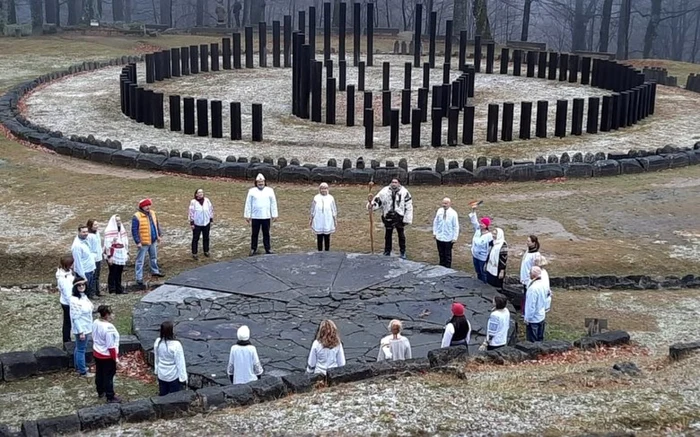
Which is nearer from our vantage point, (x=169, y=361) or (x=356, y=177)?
(x=169, y=361)

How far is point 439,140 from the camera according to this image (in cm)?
2427

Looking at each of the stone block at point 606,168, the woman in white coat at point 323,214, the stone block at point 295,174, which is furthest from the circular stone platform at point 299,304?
the stone block at point 606,168

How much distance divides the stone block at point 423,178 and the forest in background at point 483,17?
27958 mm

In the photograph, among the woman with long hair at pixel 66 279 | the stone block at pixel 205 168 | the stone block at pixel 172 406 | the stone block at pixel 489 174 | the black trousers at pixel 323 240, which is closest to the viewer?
the stone block at pixel 172 406

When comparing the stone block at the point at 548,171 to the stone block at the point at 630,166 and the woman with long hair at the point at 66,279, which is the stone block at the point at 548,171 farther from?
the woman with long hair at the point at 66,279

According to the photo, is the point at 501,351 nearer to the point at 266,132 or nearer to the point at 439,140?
the point at 439,140

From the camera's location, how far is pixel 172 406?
9.24m

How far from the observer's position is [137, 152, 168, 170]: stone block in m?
21.3

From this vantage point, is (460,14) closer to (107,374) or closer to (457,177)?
(457,177)

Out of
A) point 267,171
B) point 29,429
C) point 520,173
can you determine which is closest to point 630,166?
point 520,173

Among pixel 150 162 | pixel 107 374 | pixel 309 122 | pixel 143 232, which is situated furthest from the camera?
pixel 309 122

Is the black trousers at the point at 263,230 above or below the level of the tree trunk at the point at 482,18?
below

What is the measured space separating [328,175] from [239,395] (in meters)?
11.1

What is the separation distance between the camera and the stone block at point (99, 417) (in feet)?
29.2
